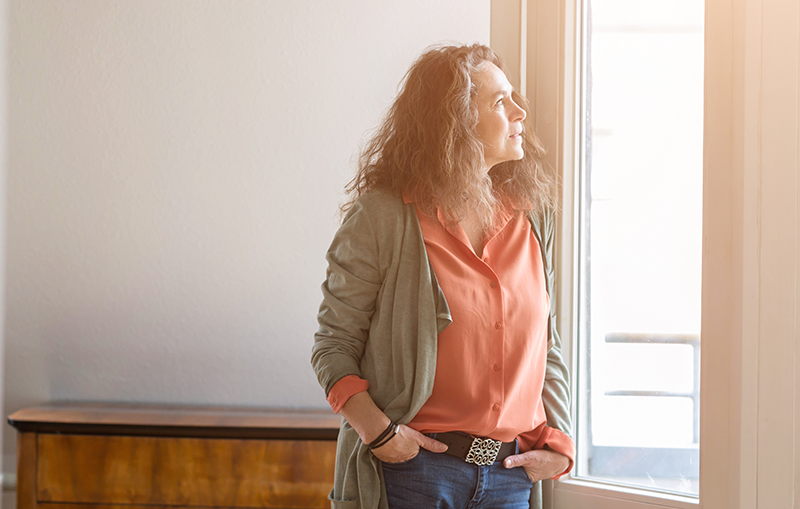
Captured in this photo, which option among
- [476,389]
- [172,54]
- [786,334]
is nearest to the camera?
[786,334]

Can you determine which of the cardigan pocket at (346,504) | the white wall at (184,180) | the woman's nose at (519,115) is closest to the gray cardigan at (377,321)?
the cardigan pocket at (346,504)

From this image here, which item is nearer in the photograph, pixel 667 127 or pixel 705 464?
Answer: pixel 705 464

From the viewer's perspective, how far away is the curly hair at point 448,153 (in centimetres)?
121

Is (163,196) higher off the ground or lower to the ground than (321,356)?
higher

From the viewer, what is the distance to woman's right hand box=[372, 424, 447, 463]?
44.0 inches

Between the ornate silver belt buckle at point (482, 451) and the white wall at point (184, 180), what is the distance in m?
1.22

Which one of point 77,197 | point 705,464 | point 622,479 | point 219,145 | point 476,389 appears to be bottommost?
point 622,479

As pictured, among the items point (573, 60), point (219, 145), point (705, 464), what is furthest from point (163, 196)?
point (705, 464)

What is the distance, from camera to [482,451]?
44.4 inches

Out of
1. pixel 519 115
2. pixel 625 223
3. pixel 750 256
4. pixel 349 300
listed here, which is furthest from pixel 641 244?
pixel 349 300

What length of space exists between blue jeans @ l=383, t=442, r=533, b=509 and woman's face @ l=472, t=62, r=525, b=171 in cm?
64

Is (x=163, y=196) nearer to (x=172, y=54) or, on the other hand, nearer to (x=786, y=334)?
(x=172, y=54)

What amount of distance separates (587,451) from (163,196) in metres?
1.76

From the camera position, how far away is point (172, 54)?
224 cm
